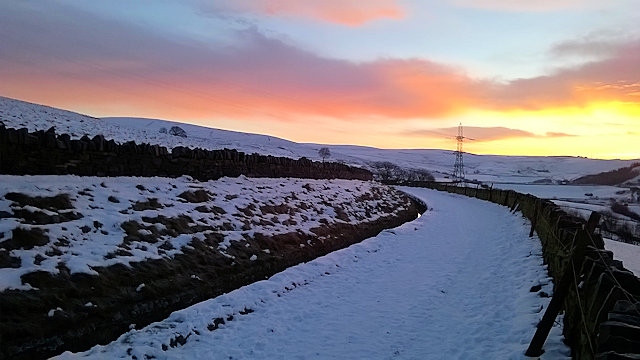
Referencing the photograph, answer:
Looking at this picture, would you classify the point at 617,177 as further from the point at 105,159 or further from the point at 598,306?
the point at 598,306

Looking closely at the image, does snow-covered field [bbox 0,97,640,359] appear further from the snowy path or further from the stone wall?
the stone wall

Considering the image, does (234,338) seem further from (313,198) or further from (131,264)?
(313,198)

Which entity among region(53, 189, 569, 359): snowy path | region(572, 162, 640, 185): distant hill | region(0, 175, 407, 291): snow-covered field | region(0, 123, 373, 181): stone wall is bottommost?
region(53, 189, 569, 359): snowy path

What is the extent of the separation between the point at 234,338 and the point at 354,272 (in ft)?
17.2

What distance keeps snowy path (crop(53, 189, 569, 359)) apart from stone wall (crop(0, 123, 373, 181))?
212 inches

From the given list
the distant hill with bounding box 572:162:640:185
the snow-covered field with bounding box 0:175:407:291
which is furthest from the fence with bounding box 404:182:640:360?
the distant hill with bounding box 572:162:640:185

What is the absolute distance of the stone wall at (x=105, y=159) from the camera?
400 inches

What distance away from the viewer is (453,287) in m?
10.8

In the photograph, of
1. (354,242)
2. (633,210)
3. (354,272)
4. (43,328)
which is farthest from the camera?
(633,210)

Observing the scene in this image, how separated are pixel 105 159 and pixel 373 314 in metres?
8.24

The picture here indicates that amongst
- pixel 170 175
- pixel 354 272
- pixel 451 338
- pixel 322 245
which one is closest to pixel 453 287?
pixel 354 272

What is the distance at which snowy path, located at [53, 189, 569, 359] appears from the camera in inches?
278

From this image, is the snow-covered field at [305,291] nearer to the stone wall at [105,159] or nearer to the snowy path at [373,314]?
the snowy path at [373,314]

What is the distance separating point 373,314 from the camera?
902 cm
